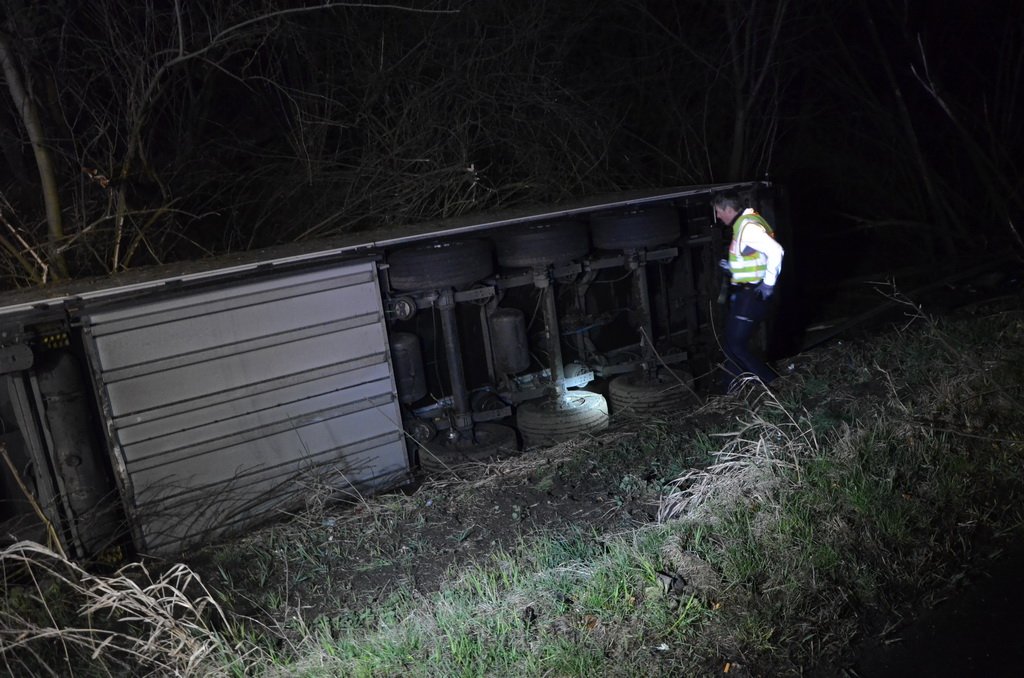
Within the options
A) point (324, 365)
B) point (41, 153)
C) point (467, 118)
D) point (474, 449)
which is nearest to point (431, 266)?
point (324, 365)

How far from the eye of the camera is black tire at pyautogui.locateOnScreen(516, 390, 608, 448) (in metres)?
7.48

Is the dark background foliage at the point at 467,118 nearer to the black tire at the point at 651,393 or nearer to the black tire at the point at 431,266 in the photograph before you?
the black tire at the point at 651,393

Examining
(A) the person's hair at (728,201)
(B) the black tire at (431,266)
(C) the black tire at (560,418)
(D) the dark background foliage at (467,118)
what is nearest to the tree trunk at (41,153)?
(D) the dark background foliage at (467,118)

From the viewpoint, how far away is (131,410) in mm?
5730

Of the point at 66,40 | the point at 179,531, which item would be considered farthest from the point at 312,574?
the point at 66,40

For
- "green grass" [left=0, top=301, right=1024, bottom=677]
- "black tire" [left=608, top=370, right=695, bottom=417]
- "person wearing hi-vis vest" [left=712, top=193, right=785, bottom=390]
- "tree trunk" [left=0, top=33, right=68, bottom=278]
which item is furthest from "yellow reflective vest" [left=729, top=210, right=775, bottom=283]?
"tree trunk" [left=0, top=33, right=68, bottom=278]

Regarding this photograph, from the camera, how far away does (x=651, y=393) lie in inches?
309

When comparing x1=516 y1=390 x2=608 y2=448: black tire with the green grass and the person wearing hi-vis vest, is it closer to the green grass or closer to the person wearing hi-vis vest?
the person wearing hi-vis vest

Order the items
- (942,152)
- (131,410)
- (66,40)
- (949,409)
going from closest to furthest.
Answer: (949,409)
(131,410)
(66,40)
(942,152)

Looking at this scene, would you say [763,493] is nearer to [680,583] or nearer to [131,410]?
[680,583]

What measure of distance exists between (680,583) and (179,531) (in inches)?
146

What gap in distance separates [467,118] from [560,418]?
5.20m

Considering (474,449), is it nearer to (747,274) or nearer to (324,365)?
(324,365)

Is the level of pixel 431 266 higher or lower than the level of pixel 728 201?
lower
